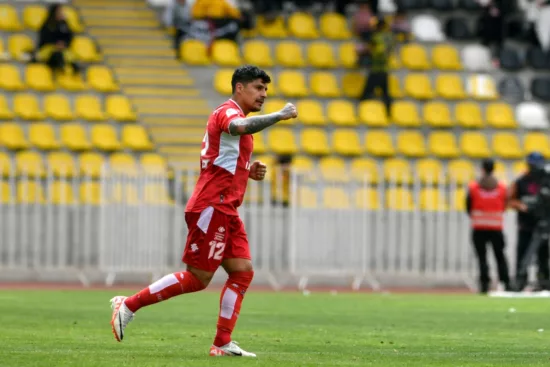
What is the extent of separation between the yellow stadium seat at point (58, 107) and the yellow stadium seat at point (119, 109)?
2.59ft

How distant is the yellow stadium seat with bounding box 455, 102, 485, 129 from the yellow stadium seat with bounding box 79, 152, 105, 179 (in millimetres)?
8342

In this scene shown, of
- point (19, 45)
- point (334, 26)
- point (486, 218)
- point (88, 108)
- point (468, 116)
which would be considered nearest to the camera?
point (486, 218)

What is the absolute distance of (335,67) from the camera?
30328 mm

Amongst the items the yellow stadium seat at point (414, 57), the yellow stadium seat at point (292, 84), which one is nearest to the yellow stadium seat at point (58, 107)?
the yellow stadium seat at point (292, 84)

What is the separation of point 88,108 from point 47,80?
3.92ft

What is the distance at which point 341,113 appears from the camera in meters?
29.1

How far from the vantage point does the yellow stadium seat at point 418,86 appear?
30359mm

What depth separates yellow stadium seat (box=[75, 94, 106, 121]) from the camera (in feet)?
90.1

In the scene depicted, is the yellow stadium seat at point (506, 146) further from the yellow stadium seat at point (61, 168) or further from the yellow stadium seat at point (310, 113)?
the yellow stadium seat at point (61, 168)

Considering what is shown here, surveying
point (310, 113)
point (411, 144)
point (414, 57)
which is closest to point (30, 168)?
point (310, 113)

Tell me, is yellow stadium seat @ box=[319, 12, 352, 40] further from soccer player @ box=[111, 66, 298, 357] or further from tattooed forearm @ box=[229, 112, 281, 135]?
tattooed forearm @ box=[229, 112, 281, 135]

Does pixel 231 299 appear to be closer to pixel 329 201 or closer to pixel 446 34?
pixel 329 201

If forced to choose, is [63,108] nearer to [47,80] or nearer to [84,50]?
[47,80]

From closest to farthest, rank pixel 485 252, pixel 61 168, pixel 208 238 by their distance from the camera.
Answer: pixel 208 238 < pixel 485 252 < pixel 61 168
